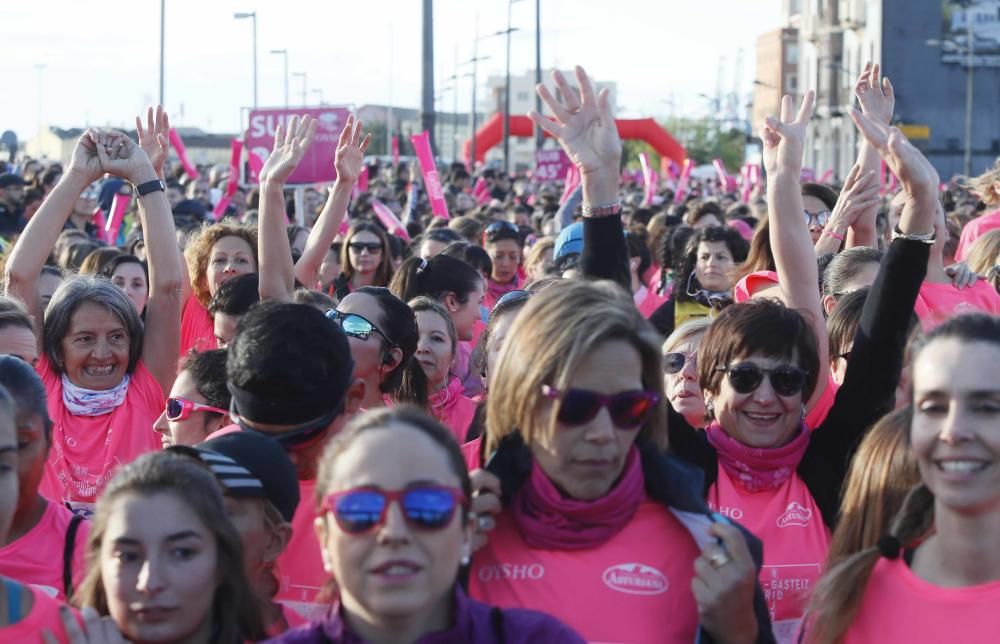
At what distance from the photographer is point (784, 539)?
3.71 m

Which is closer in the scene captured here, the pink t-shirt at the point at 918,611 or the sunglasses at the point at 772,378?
the pink t-shirt at the point at 918,611

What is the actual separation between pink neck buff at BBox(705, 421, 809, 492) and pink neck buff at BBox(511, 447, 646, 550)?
784 mm

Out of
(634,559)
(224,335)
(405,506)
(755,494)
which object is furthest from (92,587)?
(224,335)

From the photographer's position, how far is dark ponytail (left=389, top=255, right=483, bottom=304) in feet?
24.0

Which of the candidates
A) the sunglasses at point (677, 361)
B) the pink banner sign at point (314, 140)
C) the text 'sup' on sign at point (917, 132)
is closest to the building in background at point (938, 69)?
the text 'sup' on sign at point (917, 132)

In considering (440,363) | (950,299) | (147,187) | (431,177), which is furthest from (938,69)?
(147,187)

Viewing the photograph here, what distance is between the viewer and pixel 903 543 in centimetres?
317

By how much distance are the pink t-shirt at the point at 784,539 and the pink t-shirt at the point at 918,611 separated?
52cm

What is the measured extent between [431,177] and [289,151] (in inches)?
385

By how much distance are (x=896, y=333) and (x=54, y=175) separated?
15.6 meters

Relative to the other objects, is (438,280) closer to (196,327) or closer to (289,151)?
(196,327)

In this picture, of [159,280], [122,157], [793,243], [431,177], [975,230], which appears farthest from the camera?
[431,177]

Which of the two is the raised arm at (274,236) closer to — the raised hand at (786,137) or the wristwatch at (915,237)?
the raised hand at (786,137)

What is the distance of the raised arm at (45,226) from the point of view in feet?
18.4
